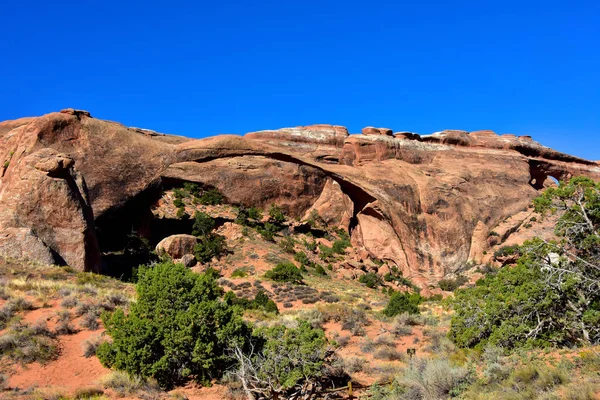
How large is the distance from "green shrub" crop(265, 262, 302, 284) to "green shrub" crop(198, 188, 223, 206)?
13350mm

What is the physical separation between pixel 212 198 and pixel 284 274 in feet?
47.2

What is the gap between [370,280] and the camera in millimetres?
27328

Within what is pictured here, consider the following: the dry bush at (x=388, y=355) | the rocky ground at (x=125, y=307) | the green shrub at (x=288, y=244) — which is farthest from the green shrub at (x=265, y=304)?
the green shrub at (x=288, y=244)

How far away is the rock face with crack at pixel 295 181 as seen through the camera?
17750mm

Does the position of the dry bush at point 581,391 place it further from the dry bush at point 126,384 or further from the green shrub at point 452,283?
the green shrub at point 452,283

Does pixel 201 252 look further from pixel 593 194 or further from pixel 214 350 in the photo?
pixel 593 194

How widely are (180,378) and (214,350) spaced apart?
3.05 ft

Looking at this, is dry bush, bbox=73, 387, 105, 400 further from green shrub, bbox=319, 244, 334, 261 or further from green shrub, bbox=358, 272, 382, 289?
green shrub, bbox=319, 244, 334, 261

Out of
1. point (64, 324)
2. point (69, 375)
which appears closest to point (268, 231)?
point (64, 324)

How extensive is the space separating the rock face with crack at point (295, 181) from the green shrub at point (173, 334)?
809 centimetres

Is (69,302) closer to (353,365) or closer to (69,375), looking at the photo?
(69,375)

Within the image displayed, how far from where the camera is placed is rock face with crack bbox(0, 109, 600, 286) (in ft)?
58.2

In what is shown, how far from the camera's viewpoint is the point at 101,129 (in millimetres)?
23281

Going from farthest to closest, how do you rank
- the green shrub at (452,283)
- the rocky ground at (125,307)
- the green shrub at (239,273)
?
the green shrub at (452,283), the green shrub at (239,273), the rocky ground at (125,307)
